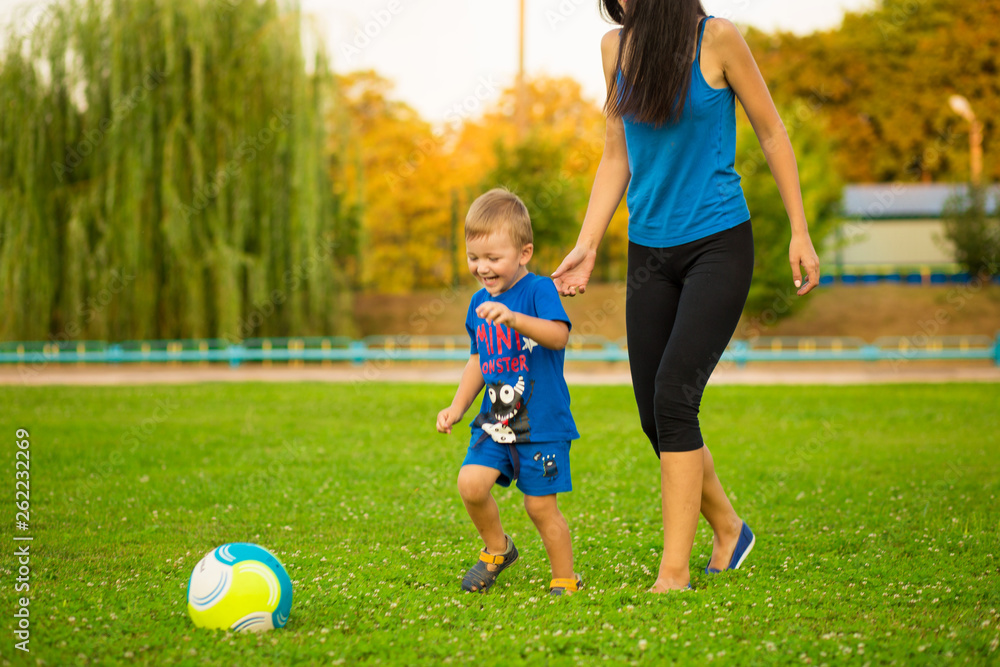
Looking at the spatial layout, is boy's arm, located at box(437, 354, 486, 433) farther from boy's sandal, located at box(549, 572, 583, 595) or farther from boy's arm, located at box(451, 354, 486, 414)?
boy's sandal, located at box(549, 572, 583, 595)

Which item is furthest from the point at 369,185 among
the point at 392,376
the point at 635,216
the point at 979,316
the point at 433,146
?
the point at 635,216

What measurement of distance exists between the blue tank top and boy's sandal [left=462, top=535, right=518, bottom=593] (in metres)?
1.49

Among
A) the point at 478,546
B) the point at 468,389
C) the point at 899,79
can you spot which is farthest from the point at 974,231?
the point at 468,389

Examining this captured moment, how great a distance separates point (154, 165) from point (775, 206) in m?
15.0

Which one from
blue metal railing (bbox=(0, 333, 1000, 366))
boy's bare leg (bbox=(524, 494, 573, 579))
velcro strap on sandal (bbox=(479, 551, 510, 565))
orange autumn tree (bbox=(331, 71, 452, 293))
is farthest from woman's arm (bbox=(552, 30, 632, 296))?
orange autumn tree (bbox=(331, 71, 452, 293))

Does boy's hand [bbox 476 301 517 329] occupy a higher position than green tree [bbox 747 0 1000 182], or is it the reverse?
green tree [bbox 747 0 1000 182]

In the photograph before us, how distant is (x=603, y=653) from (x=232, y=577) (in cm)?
135

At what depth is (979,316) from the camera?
30375 mm

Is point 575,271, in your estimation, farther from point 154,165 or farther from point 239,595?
point 154,165

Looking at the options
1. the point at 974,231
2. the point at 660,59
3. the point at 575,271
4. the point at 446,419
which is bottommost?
the point at 446,419

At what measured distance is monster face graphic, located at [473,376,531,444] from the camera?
359 centimetres

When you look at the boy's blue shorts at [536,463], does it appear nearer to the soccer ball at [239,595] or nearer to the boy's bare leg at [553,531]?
the boy's bare leg at [553,531]

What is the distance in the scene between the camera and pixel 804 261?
3.44m

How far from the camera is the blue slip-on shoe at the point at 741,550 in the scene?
3969mm
